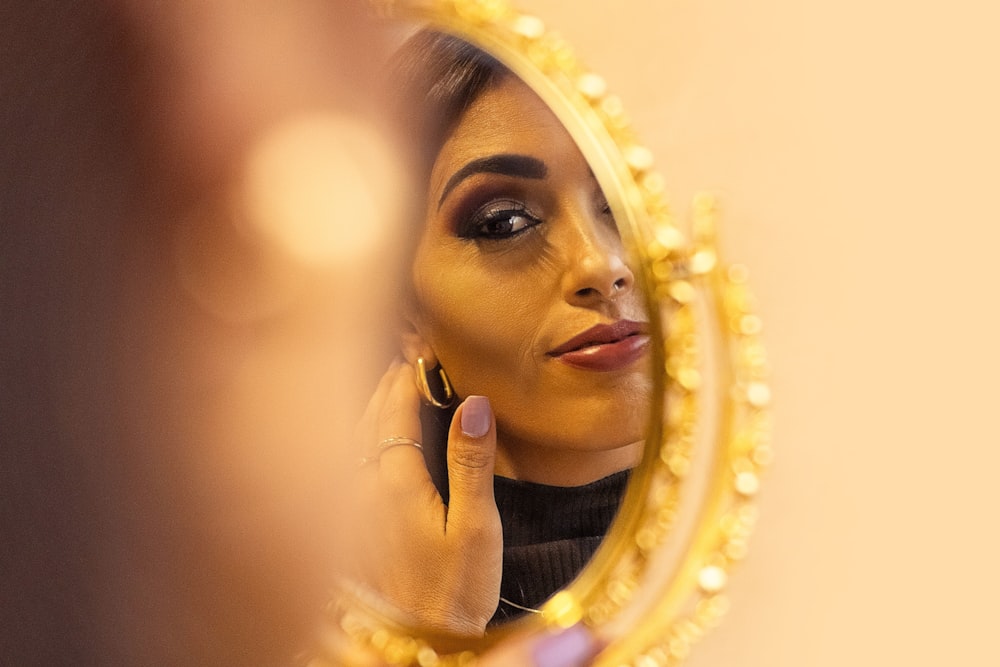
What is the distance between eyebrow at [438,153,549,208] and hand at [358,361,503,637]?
0.13 metres

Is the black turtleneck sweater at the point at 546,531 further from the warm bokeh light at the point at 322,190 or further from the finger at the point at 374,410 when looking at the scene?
the warm bokeh light at the point at 322,190

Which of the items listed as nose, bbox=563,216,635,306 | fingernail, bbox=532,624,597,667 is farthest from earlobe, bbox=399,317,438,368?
fingernail, bbox=532,624,597,667

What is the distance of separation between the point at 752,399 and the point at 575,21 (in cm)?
35

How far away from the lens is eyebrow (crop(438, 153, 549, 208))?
1.56 ft

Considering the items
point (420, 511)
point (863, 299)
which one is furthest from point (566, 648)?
point (863, 299)

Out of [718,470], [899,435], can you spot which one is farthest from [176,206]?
[899,435]

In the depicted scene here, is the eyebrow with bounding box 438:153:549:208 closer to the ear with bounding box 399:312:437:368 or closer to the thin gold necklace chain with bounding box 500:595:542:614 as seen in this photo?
the ear with bounding box 399:312:437:368

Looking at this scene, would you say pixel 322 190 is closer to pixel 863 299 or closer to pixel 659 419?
pixel 659 419

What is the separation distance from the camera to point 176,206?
475 mm

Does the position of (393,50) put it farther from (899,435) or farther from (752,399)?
(899,435)

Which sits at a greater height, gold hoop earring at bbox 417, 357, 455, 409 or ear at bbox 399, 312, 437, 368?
ear at bbox 399, 312, 437, 368

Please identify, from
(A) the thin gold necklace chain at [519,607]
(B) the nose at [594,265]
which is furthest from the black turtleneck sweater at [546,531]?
(B) the nose at [594,265]

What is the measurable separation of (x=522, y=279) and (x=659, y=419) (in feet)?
0.49

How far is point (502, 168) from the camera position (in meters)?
0.48
